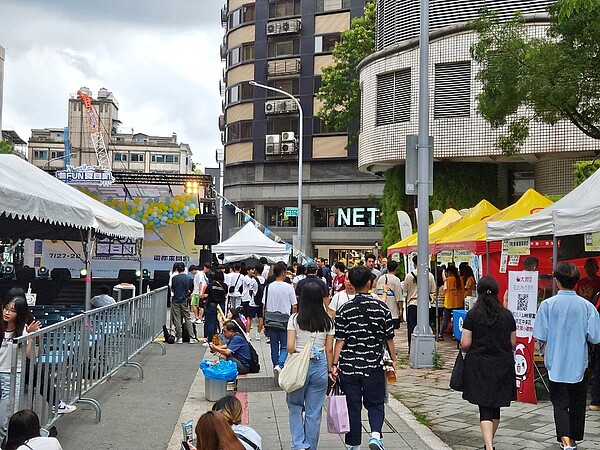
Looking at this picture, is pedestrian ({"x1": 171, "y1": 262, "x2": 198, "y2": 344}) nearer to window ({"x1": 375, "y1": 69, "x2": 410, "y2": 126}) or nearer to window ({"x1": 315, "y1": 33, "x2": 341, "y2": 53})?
window ({"x1": 375, "y1": 69, "x2": 410, "y2": 126})

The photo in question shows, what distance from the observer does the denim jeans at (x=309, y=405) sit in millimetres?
6781

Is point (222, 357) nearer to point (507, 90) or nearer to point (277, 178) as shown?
point (507, 90)

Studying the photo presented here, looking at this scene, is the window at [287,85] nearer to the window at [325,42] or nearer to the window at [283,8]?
the window at [325,42]

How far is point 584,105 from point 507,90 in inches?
50.2

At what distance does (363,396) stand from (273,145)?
4640 cm

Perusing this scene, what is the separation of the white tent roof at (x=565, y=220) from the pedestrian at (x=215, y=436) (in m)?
6.23

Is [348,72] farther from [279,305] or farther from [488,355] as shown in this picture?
[488,355]

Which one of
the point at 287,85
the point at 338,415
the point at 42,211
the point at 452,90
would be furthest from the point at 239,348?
the point at 287,85

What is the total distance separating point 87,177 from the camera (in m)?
25.2

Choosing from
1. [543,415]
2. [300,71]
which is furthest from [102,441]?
[300,71]

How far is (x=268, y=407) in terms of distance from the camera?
31.8 feet

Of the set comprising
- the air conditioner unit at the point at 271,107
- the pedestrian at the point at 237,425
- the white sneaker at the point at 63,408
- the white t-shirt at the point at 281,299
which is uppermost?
the air conditioner unit at the point at 271,107

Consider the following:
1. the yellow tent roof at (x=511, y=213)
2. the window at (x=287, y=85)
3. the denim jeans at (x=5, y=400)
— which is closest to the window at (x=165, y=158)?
the window at (x=287, y=85)

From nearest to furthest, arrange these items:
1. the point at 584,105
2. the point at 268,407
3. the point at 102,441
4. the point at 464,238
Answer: the point at 102,441
the point at 268,407
the point at 584,105
the point at 464,238
